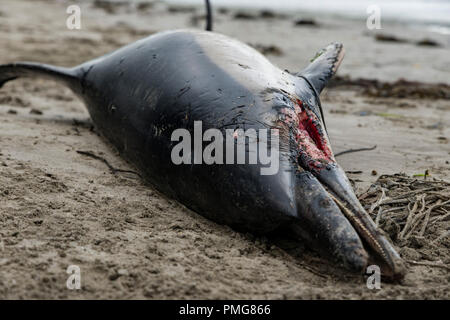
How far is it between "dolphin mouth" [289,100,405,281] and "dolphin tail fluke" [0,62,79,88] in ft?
8.05

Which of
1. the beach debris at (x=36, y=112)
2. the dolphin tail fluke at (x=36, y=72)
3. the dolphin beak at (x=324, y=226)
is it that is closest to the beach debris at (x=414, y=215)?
the dolphin beak at (x=324, y=226)

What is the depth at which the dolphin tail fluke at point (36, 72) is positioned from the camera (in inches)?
182

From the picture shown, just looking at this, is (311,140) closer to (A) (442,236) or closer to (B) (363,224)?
(B) (363,224)

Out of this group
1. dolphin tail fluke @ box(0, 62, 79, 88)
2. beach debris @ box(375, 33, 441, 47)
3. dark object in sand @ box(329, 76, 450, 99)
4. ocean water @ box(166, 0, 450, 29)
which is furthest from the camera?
ocean water @ box(166, 0, 450, 29)

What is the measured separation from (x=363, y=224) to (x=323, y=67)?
1.78m

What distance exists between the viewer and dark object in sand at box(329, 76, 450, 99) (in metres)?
6.62

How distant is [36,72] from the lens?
511 centimetres

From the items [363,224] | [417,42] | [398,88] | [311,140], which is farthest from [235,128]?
[417,42]

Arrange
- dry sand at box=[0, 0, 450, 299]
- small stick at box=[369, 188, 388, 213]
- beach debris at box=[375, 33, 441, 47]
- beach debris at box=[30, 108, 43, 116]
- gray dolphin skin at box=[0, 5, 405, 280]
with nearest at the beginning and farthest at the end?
1. dry sand at box=[0, 0, 450, 299]
2. gray dolphin skin at box=[0, 5, 405, 280]
3. small stick at box=[369, 188, 388, 213]
4. beach debris at box=[30, 108, 43, 116]
5. beach debris at box=[375, 33, 441, 47]

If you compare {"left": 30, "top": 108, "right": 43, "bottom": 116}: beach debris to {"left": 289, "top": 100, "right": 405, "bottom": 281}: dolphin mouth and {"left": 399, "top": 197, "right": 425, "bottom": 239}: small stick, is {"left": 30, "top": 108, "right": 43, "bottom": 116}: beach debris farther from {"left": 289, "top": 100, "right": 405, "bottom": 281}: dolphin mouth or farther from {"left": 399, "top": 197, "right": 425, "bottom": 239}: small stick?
{"left": 399, "top": 197, "right": 425, "bottom": 239}: small stick

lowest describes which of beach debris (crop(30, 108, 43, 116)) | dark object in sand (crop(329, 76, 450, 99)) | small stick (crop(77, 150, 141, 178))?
small stick (crop(77, 150, 141, 178))

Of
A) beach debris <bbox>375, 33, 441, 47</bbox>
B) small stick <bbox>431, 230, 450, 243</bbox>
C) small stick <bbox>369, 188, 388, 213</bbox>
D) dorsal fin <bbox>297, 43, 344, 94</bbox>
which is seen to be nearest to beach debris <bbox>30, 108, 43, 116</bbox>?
dorsal fin <bbox>297, 43, 344, 94</bbox>
